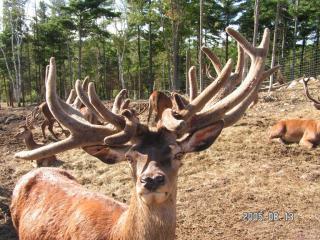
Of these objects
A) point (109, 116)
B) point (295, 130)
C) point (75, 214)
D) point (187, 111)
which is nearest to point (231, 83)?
point (187, 111)

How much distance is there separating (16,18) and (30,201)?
37.7 m

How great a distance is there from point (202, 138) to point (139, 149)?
52cm

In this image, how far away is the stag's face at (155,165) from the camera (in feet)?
9.39

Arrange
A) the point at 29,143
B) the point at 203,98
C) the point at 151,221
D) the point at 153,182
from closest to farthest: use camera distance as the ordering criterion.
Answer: the point at 153,182, the point at 151,221, the point at 203,98, the point at 29,143

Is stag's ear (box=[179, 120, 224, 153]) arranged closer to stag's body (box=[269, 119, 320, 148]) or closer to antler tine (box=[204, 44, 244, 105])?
antler tine (box=[204, 44, 244, 105])

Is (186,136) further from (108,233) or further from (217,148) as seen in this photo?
(217,148)

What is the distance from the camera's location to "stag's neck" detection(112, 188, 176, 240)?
309 centimetres

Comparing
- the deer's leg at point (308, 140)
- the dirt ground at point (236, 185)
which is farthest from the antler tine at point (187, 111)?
the deer's leg at point (308, 140)

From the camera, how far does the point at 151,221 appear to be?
10.2ft

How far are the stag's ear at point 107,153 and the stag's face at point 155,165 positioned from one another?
11cm

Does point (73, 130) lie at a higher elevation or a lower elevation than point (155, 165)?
higher

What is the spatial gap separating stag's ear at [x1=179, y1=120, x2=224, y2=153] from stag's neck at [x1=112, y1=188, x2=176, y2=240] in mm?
412

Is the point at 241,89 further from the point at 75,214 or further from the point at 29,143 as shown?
the point at 29,143

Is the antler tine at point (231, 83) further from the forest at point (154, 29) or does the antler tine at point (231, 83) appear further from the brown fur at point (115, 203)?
the forest at point (154, 29)
